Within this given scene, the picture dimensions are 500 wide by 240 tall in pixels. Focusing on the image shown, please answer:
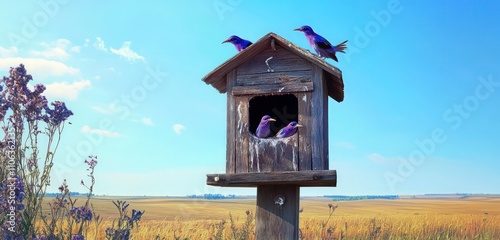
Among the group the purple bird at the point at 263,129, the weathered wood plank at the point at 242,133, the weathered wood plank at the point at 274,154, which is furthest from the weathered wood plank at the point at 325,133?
the weathered wood plank at the point at 242,133

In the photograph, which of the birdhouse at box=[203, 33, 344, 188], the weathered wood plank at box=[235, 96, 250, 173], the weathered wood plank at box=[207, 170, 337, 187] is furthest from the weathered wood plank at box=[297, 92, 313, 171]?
the weathered wood plank at box=[235, 96, 250, 173]

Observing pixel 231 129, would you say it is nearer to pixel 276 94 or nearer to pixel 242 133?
pixel 242 133

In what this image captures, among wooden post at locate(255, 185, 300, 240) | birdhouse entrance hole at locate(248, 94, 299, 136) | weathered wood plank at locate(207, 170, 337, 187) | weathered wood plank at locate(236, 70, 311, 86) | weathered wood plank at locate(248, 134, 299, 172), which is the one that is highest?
weathered wood plank at locate(236, 70, 311, 86)

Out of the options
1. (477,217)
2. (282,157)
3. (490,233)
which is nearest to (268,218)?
(282,157)

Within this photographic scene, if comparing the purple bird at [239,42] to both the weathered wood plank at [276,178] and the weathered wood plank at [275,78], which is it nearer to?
the weathered wood plank at [275,78]

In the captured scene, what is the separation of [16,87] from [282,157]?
2.48m

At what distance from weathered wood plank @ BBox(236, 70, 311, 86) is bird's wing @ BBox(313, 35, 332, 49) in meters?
0.48

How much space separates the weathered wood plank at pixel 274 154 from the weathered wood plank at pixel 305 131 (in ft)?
0.14

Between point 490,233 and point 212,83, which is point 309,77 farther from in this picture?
point 490,233

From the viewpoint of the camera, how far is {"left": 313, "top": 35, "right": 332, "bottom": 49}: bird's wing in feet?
16.2

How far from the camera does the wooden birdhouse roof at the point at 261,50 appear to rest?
4496mm

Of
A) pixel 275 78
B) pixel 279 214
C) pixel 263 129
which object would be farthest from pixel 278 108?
pixel 279 214

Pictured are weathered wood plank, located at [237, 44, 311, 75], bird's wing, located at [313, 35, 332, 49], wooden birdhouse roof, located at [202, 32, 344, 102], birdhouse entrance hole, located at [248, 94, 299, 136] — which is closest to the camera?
wooden birdhouse roof, located at [202, 32, 344, 102]

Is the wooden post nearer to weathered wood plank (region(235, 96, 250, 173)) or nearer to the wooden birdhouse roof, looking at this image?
weathered wood plank (region(235, 96, 250, 173))
